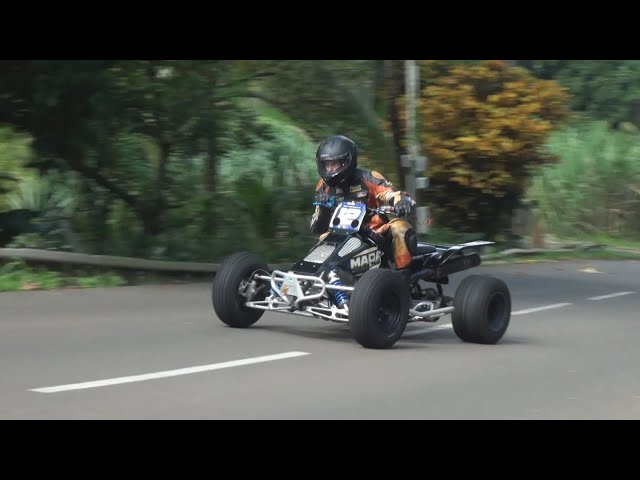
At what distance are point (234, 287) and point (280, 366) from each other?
1632 millimetres

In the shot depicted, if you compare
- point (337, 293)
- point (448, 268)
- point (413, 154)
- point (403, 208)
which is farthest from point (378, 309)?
point (413, 154)

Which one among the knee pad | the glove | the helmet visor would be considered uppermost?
the helmet visor

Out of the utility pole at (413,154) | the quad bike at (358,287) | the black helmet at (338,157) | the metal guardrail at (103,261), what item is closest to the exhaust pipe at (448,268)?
the quad bike at (358,287)

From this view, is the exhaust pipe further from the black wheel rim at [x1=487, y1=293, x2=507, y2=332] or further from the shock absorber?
the shock absorber

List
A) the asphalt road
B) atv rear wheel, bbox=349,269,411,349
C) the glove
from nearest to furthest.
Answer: the asphalt road → atv rear wheel, bbox=349,269,411,349 → the glove

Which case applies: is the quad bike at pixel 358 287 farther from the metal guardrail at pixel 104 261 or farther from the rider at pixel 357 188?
the metal guardrail at pixel 104 261

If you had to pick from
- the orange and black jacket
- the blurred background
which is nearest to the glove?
the orange and black jacket

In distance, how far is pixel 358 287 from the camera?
9359 millimetres

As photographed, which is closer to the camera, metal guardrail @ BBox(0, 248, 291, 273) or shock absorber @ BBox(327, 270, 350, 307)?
shock absorber @ BBox(327, 270, 350, 307)

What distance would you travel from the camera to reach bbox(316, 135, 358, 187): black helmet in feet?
34.1

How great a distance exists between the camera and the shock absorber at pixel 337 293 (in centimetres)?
988

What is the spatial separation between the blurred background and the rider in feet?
14.2

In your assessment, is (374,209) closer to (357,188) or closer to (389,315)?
(357,188)

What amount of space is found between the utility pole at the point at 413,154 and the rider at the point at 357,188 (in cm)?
710
